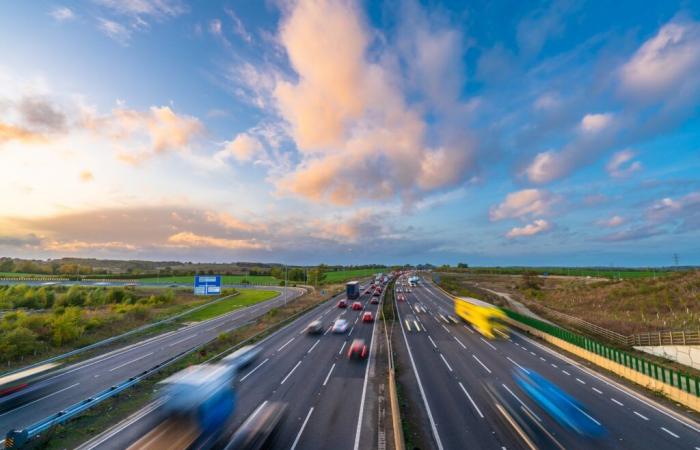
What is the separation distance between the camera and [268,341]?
37781 mm

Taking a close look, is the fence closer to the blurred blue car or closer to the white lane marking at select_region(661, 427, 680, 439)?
the white lane marking at select_region(661, 427, 680, 439)

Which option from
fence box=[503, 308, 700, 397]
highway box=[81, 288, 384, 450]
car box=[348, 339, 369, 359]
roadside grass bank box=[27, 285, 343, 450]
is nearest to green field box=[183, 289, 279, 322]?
roadside grass bank box=[27, 285, 343, 450]

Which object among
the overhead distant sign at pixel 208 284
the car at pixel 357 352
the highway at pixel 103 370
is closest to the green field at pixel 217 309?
the overhead distant sign at pixel 208 284

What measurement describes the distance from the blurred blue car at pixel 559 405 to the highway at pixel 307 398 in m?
10.7

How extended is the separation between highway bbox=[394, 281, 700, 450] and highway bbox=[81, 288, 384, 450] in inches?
145

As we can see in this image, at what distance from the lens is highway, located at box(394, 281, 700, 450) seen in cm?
1616

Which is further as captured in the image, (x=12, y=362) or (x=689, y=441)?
(x=12, y=362)

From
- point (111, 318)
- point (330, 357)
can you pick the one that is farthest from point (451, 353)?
point (111, 318)

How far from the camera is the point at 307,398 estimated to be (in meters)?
21.1

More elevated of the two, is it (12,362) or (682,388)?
(682,388)

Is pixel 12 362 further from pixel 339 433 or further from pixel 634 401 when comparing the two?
pixel 634 401

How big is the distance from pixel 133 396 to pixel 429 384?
822 inches

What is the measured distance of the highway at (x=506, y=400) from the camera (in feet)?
53.0

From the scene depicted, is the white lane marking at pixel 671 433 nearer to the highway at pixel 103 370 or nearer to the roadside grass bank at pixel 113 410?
the roadside grass bank at pixel 113 410
